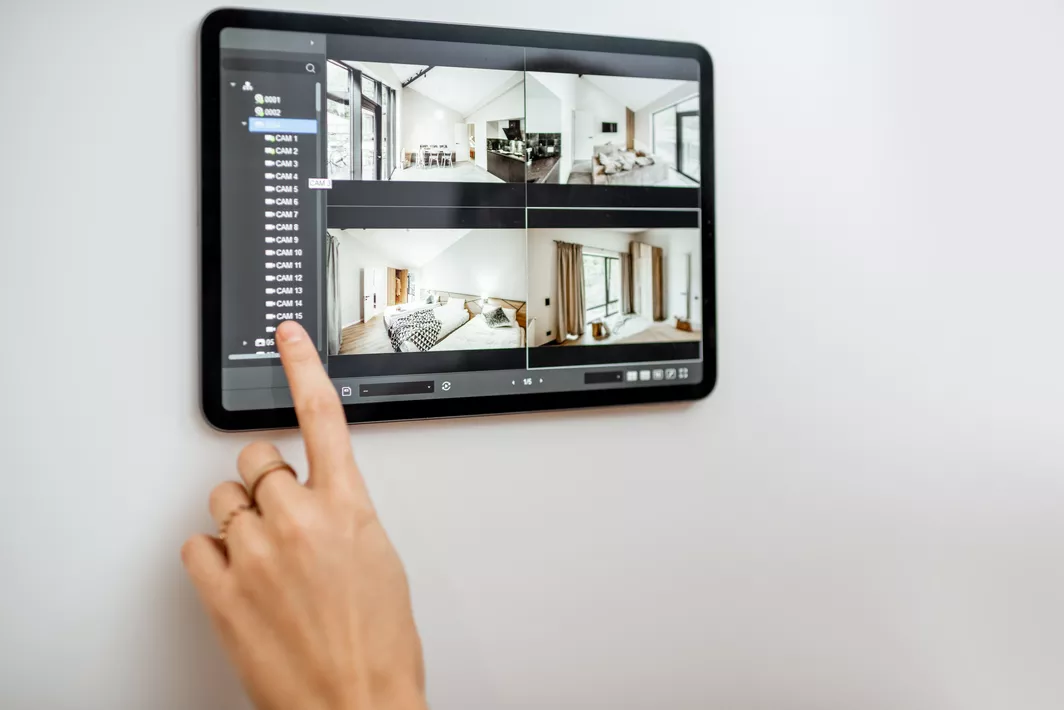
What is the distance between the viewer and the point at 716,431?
85 cm

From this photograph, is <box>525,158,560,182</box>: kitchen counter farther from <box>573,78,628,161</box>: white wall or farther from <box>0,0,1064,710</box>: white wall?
<box>0,0,1064,710</box>: white wall

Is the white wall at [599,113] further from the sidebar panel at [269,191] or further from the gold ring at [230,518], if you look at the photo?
the gold ring at [230,518]

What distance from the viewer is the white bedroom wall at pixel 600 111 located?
0.78m

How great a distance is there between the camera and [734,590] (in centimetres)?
86

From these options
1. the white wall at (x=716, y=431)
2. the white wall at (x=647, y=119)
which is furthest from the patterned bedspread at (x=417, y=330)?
the white wall at (x=647, y=119)

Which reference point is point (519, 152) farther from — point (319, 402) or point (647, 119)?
point (319, 402)

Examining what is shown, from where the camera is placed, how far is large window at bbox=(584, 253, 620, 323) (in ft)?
2.57

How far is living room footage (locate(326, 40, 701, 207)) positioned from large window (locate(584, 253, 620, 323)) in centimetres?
9

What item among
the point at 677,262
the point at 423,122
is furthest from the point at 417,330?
the point at 677,262

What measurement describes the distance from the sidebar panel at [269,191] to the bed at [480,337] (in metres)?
0.16

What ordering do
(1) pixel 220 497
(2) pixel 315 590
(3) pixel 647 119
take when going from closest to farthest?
(2) pixel 315 590 < (1) pixel 220 497 < (3) pixel 647 119

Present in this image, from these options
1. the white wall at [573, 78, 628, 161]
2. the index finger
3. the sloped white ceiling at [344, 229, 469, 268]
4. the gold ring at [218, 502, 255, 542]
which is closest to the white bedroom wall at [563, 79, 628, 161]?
the white wall at [573, 78, 628, 161]

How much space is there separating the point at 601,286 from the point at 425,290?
223 mm

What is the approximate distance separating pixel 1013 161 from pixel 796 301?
1.42ft
